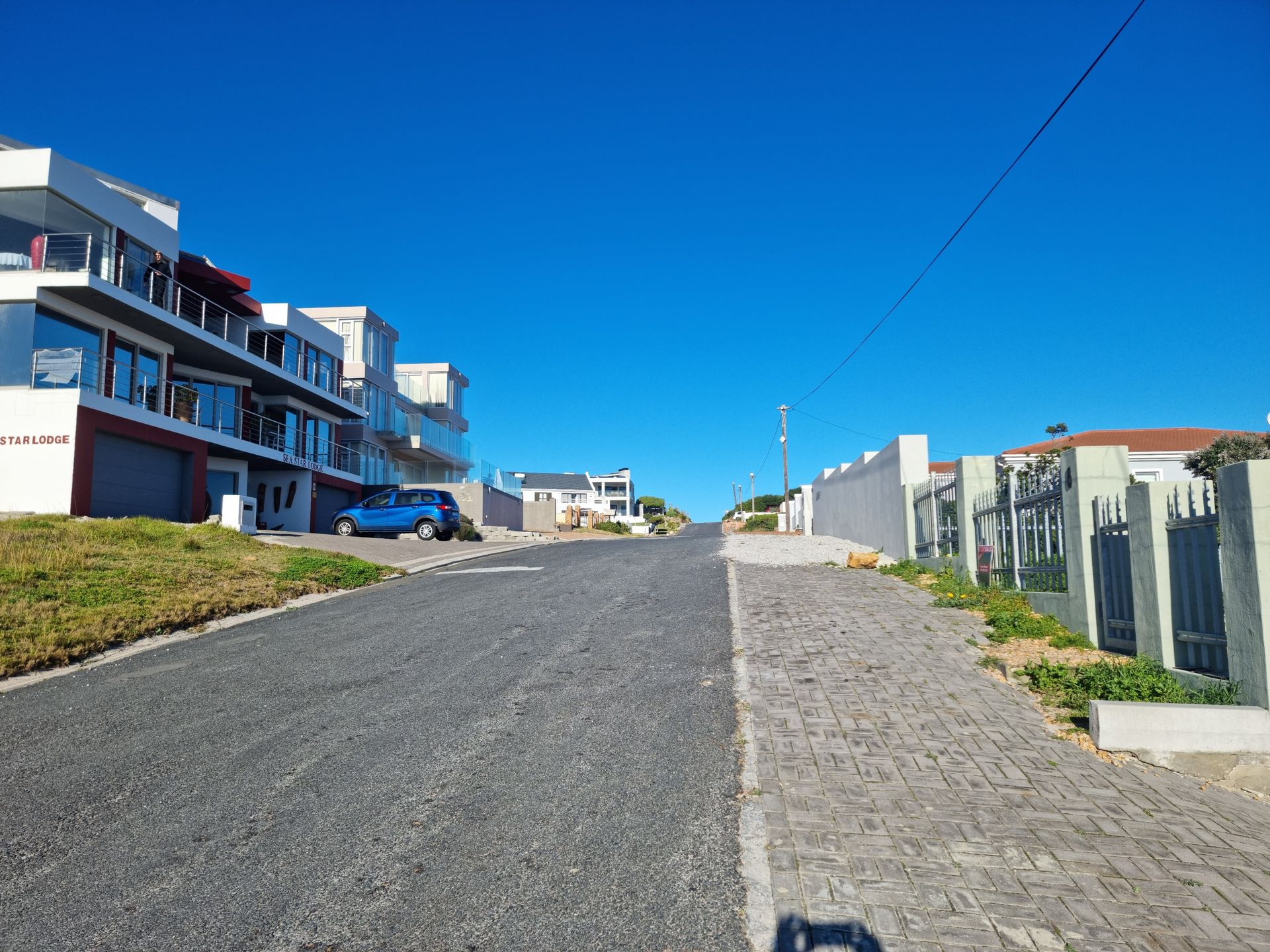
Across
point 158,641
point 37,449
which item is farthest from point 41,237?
point 158,641

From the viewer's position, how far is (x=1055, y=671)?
23.9ft

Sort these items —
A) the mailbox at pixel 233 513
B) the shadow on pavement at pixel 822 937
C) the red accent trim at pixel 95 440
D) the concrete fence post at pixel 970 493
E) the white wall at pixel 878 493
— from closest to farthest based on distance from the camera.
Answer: the shadow on pavement at pixel 822 937, the concrete fence post at pixel 970 493, the white wall at pixel 878 493, the red accent trim at pixel 95 440, the mailbox at pixel 233 513

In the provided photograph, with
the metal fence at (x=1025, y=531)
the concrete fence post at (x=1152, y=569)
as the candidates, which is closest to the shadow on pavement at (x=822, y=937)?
the concrete fence post at (x=1152, y=569)

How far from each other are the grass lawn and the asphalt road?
805 mm

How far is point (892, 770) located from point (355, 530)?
24187mm

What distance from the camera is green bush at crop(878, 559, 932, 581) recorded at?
14.4 meters

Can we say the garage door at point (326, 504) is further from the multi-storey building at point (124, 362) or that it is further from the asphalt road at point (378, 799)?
the asphalt road at point (378, 799)

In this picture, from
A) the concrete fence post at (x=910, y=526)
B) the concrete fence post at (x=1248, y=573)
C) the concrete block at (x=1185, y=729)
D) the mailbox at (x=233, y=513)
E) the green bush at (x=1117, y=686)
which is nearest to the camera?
the concrete block at (x=1185, y=729)

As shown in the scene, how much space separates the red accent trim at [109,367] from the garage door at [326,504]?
1153 cm

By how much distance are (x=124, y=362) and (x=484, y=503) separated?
17776 millimetres

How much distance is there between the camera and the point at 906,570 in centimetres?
1500

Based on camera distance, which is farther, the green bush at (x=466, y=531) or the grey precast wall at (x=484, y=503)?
the grey precast wall at (x=484, y=503)

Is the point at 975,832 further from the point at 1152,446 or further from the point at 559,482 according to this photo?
the point at 559,482

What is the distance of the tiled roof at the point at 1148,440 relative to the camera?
1545 inches
